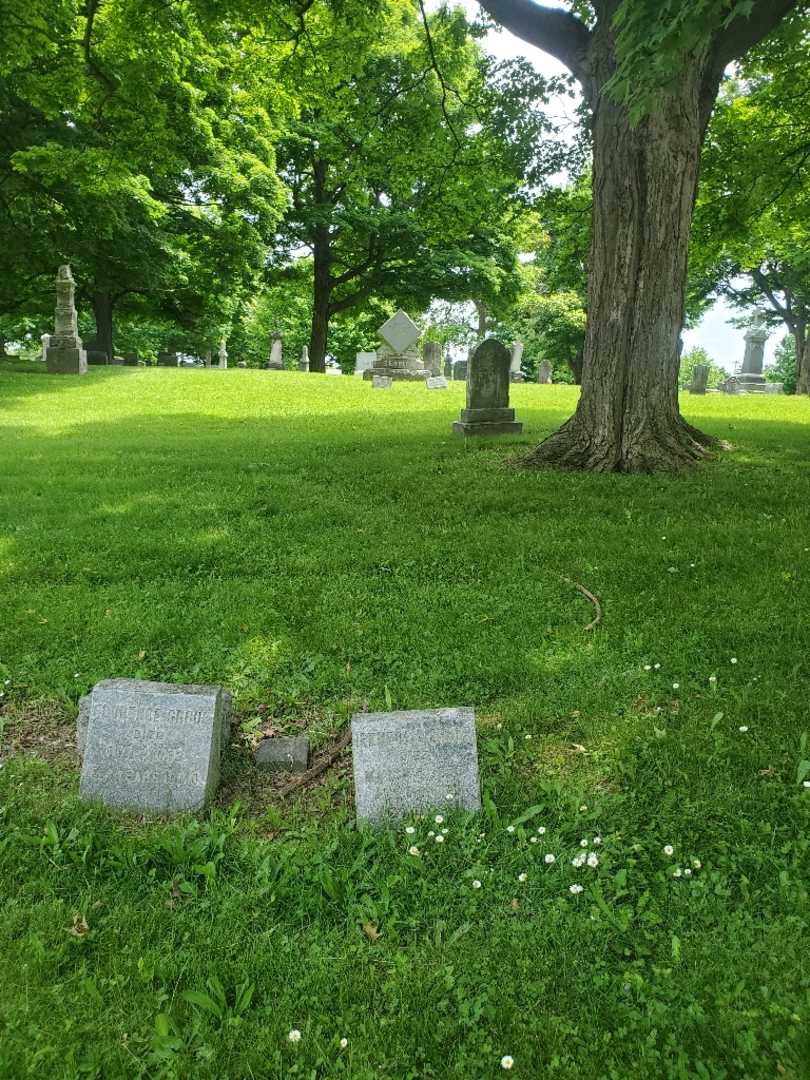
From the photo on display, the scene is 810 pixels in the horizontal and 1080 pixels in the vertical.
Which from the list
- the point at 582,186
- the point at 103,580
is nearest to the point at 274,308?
the point at 582,186

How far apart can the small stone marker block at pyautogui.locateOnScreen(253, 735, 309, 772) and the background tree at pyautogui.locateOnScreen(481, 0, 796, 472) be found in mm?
5983

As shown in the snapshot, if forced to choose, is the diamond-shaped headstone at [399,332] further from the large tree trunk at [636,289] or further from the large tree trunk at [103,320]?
the large tree trunk at [636,289]

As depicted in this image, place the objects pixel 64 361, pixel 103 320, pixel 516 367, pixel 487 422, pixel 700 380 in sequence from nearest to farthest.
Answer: pixel 487 422 → pixel 64 361 → pixel 700 380 → pixel 103 320 → pixel 516 367

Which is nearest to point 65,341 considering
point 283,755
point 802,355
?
point 283,755

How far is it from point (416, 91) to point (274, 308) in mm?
34621

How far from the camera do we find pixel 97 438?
11.4 m

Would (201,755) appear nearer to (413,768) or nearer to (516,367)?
(413,768)

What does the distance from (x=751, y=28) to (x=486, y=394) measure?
554 cm

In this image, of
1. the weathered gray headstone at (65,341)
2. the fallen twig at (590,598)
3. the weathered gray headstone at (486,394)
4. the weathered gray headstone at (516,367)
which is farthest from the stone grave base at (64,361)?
the fallen twig at (590,598)

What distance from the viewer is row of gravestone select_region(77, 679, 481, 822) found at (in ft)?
10.4

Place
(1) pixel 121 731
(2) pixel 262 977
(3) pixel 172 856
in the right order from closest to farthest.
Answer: (2) pixel 262 977, (3) pixel 172 856, (1) pixel 121 731

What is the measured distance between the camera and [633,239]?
8141 millimetres

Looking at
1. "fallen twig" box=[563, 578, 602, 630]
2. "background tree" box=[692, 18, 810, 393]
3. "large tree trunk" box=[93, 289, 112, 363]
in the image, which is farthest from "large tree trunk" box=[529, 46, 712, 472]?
"large tree trunk" box=[93, 289, 112, 363]

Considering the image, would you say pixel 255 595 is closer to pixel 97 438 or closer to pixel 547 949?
pixel 547 949
